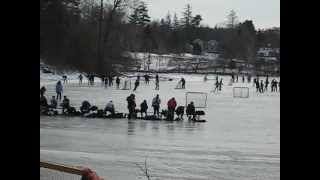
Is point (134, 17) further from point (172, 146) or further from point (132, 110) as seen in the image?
point (172, 146)

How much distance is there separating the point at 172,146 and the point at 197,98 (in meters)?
Answer: 19.8

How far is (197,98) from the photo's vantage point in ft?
109

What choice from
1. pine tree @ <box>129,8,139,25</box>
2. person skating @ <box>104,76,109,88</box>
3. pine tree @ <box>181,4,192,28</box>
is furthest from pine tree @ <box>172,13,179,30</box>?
person skating @ <box>104,76,109,88</box>

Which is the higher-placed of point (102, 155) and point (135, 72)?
point (135, 72)

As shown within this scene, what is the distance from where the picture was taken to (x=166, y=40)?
6322cm

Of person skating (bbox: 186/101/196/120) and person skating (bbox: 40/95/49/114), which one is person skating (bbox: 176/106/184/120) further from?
person skating (bbox: 40/95/49/114)

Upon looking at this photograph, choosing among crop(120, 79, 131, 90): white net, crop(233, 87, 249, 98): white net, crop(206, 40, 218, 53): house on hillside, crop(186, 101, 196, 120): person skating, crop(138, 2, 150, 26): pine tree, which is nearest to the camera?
crop(186, 101, 196, 120): person skating

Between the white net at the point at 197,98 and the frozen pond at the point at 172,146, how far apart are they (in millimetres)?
4829

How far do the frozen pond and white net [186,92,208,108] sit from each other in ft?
15.8

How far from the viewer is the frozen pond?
10.4m

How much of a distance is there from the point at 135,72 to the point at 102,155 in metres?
33.6

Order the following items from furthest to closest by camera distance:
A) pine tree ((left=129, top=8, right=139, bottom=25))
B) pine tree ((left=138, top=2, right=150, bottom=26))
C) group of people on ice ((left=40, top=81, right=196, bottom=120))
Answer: pine tree ((left=138, top=2, right=150, bottom=26))
pine tree ((left=129, top=8, right=139, bottom=25))
group of people on ice ((left=40, top=81, right=196, bottom=120))
